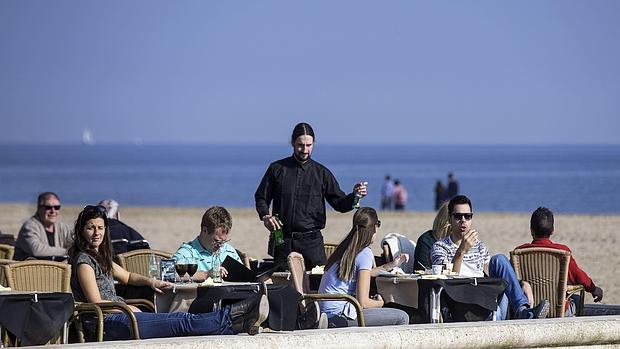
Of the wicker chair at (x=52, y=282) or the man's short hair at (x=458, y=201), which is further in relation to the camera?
the man's short hair at (x=458, y=201)

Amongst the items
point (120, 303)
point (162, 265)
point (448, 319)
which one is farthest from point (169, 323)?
point (448, 319)

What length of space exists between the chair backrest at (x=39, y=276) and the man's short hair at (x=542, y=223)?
319 centimetres

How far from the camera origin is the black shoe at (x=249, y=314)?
7078 millimetres

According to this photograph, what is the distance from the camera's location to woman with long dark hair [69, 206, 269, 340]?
7172mm

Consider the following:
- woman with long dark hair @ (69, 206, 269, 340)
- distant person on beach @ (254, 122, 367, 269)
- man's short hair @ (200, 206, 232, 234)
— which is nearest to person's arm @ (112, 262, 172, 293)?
woman with long dark hair @ (69, 206, 269, 340)

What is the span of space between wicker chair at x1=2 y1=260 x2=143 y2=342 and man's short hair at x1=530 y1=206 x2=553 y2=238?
2.71 metres

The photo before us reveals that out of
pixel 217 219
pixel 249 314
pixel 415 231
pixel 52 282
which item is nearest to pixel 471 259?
pixel 217 219

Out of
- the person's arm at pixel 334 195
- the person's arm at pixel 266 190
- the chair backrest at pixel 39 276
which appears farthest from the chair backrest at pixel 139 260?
the chair backrest at pixel 39 276

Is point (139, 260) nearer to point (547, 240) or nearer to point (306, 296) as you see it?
point (306, 296)

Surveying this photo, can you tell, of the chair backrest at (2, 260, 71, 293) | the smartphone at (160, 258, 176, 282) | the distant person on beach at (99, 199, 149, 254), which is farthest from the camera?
the distant person on beach at (99, 199, 149, 254)

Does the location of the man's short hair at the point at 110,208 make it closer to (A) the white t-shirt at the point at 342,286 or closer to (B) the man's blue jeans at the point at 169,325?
(A) the white t-shirt at the point at 342,286

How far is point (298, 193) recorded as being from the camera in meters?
9.53

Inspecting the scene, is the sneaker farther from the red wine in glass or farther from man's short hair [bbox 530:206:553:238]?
the red wine in glass

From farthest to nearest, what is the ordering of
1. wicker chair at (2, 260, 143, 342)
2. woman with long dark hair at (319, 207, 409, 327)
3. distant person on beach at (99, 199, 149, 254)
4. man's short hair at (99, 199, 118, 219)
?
man's short hair at (99, 199, 118, 219) < distant person on beach at (99, 199, 149, 254) < woman with long dark hair at (319, 207, 409, 327) < wicker chair at (2, 260, 143, 342)
